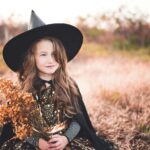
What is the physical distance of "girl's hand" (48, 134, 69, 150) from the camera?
2916 millimetres

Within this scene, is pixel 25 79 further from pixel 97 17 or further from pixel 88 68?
pixel 97 17

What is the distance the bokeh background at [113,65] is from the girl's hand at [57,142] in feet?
2.07

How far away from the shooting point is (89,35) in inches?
211

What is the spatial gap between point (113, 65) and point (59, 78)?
68.9 inches

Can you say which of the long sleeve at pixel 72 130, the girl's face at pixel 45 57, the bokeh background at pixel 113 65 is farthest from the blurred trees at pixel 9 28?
the long sleeve at pixel 72 130

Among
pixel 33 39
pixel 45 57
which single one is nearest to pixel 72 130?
pixel 45 57

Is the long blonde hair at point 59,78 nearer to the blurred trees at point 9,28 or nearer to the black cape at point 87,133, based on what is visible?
the black cape at point 87,133

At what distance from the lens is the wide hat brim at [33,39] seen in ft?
9.93

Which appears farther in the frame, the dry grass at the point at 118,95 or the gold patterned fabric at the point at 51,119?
the dry grass at the point at 118,95

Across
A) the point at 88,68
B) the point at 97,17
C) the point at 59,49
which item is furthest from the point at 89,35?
the point at 59,49

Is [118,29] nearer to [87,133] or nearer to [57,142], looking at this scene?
[87,133]

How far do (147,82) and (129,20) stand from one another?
1.29 m

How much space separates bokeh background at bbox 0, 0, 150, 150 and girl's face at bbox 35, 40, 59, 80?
812mm

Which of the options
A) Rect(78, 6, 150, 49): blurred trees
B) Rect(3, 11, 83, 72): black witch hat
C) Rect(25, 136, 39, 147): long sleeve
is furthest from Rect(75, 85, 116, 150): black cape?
Rect(78, 6, 150, 49): blurred trees
